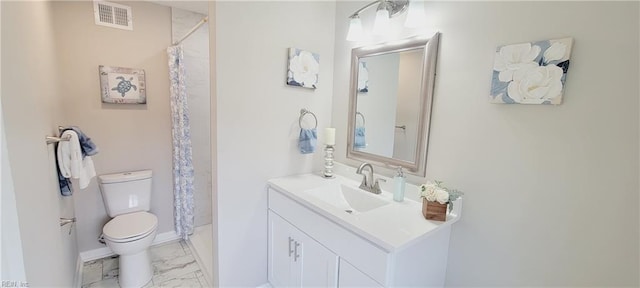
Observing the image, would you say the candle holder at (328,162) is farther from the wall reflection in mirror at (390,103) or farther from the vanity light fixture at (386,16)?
the vanity light fixture at (386,16)

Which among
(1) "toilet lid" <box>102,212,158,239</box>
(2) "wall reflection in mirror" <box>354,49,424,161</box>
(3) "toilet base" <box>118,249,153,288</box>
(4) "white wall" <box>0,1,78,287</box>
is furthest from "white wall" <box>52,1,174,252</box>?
(2) "wall reflection in mirror" <box>354,49,424,161</box>

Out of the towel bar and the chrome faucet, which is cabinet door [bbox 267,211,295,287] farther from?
the towel bar

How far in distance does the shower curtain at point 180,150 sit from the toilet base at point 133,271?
22.7 inches

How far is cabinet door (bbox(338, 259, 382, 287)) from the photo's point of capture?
47.6 inches

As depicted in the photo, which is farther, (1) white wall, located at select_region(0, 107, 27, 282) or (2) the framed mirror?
(2) the framed mirror

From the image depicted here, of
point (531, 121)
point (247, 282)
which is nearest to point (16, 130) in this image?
point (247, 282)

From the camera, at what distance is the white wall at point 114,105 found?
2062 mm

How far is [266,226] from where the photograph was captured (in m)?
1.92

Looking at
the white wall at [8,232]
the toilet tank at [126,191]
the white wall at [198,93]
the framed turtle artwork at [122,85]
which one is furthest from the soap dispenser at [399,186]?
the framed turtle artwork at [122,85]

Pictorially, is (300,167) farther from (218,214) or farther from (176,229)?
(176,229)

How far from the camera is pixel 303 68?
1.88m

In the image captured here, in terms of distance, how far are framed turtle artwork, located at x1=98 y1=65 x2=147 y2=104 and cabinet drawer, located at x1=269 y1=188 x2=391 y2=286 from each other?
5.09 feet

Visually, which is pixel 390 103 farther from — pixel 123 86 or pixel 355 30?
pixel 123 86

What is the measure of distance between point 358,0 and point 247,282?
6.99ft
